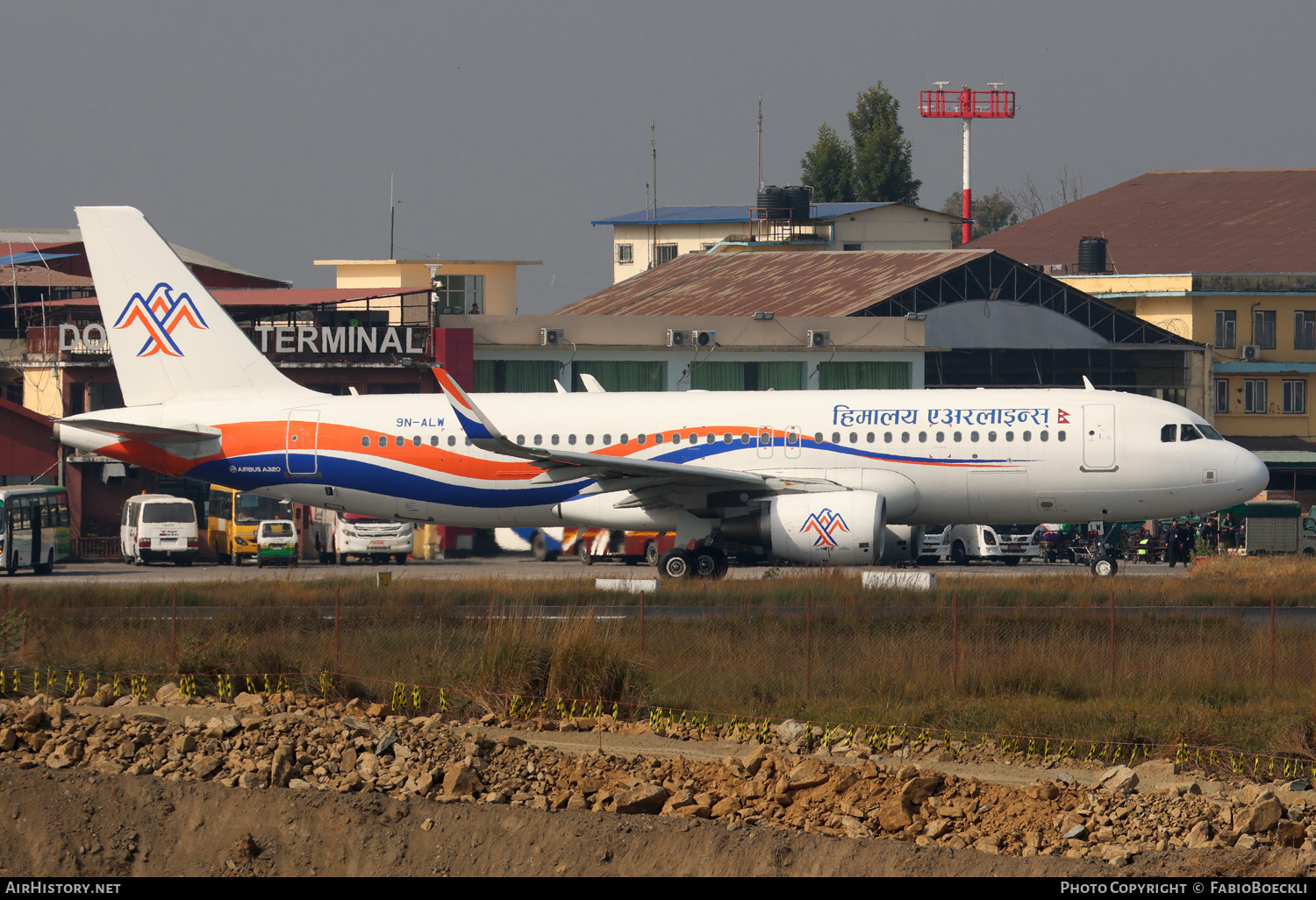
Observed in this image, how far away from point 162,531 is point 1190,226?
239 feet

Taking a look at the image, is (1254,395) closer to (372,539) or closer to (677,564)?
(372,539)

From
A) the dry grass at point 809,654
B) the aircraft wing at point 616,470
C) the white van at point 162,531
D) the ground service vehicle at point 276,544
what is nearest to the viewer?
the dry grass at point 809,654

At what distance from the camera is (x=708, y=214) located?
118 m

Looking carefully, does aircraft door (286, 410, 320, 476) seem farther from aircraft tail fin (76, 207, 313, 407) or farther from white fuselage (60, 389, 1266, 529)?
aircraft tail fin (76, 207, 313, 407)

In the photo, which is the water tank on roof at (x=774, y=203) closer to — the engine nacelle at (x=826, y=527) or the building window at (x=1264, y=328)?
the building window at (x=1264, y=328)

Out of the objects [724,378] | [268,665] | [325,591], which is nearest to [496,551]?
[724,378]

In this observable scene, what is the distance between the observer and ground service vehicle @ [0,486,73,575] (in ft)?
162

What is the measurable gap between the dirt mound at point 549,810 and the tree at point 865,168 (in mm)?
129181

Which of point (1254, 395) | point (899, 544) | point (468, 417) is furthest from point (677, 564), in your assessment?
point (1254, 395)

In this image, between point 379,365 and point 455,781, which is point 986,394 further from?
point 379,365

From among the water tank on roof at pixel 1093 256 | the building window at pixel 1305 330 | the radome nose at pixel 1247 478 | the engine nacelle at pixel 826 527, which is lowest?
the engine nacelle at pixel 826 527

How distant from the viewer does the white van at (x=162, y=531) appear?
55.0 m

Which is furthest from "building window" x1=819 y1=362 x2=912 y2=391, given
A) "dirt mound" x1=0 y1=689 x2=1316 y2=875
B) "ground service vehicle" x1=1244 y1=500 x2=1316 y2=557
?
"dirt mound" x1=0 y1=689 x2=1316 y2=875

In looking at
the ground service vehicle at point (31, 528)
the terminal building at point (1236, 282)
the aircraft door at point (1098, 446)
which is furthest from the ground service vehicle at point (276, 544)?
the terminal building at point (1236, 282)
